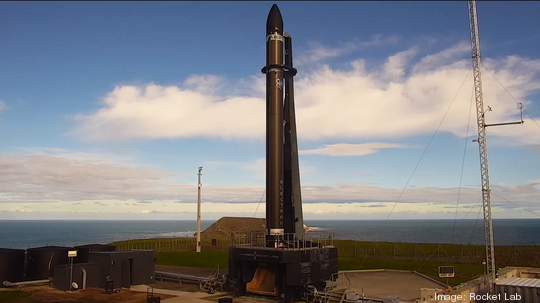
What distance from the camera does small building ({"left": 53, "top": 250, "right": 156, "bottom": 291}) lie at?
3062 centimetres

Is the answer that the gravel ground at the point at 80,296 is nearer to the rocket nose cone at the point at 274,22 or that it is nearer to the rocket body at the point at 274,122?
the rocket body at the point at 274,122

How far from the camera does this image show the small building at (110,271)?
30625mm

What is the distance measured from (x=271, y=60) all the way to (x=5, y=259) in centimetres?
2521

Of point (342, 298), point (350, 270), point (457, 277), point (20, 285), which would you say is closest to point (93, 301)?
point (20, 285)

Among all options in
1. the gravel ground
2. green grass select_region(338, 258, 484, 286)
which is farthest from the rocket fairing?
green grass select_region(338, 258, 484, 286)

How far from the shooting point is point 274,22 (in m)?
33.2

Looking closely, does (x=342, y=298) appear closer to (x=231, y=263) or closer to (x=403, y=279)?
(x=231, y=263)

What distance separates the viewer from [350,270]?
135 feet

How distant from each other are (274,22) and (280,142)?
9283 mm

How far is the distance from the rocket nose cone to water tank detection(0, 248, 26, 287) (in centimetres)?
2615

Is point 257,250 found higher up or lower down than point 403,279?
higher up

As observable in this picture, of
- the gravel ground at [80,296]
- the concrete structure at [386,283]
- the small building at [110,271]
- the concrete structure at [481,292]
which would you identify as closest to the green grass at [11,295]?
the gravel ground at [80,296]

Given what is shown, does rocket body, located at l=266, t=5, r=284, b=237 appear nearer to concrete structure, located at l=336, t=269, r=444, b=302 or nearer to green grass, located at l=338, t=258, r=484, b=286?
concrete structure, located at l=336, t=269, r=444, b=302

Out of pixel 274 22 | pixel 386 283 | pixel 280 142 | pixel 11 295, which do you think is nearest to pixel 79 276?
pixel 11 295
